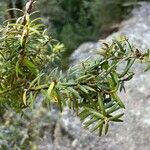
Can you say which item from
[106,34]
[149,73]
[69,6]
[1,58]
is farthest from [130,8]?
[1,58]

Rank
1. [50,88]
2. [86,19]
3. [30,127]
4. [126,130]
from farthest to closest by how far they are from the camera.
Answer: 1. [86,19]
2. [30,127]
3. [126,130]
4. [50,88]

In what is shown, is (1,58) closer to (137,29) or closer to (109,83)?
(109,83)

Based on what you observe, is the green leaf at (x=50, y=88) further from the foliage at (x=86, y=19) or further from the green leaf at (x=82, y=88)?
the foliage at (x=86, y=19)

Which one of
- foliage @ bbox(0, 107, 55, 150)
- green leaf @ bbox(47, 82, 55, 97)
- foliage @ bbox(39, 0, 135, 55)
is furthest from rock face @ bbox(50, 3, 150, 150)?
green leaf @ bbox(47, 82, 55, 97)

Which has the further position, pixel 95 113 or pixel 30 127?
pixel 30 127

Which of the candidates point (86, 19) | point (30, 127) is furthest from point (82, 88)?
point (86, 19)

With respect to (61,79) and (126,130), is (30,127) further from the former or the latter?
(61,79)

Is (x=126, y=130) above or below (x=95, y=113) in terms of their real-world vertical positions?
below

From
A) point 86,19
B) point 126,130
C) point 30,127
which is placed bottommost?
point 126,130

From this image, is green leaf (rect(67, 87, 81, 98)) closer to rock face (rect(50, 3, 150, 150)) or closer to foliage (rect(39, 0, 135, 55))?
rock face (rect(50, 3, 150, 150))
